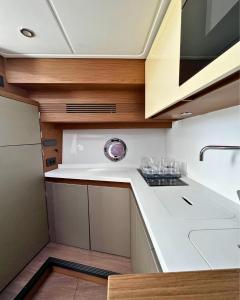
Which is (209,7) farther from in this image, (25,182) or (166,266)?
(25,182)

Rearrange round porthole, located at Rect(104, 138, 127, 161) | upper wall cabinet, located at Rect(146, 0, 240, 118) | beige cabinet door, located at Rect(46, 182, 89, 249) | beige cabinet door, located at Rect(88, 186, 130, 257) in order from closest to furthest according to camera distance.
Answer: upper wall cabinet, located at Rect(146, 0, 240, 118), beige cabinet door, located at Rect(88, 186, 130, 257), beige cabinet door, located at Rect(46, 182, 89, 249), round porthole, located at Rect(104, 138, 127, 161)

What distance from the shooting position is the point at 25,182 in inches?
65.1

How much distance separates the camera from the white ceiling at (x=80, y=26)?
101 centimetres

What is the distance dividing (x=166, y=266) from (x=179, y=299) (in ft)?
0.46

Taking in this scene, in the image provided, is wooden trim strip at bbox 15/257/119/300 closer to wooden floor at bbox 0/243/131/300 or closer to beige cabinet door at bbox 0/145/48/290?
wooden floor at bbox 0/243/131/300

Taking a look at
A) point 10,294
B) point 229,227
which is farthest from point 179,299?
point 10,294

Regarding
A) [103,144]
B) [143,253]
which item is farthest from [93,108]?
[143,253]

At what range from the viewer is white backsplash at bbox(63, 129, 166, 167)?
2266 mm

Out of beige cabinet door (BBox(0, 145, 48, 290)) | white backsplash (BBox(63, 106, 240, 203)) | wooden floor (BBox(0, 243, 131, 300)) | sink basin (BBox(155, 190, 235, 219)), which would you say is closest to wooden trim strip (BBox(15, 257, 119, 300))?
wooden floor (BBox(0, 243, 131, 300))

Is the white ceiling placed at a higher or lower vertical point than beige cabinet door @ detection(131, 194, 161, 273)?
higher

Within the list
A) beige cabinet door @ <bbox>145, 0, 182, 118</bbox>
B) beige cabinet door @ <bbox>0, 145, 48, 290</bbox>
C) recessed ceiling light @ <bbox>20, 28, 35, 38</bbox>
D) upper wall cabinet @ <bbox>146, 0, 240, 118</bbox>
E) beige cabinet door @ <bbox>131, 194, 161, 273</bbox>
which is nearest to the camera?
upper wall cabinet @ <bbox>146, 0, 240, 118</bbox>

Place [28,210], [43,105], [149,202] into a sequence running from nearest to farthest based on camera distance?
[149,202]
[28,210]
[43,105]

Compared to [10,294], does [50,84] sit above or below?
above

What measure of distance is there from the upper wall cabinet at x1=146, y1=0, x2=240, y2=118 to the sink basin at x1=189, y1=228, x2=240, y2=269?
1.89 feet
